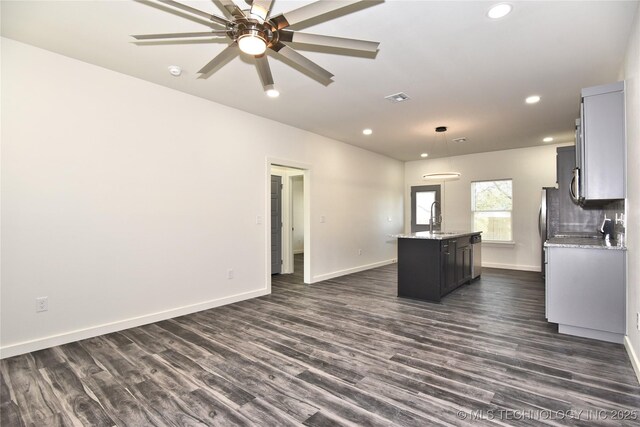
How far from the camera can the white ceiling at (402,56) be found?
2.40 metres

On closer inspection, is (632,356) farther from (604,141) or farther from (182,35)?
(182,35)

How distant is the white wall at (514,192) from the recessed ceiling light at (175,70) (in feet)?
21.9

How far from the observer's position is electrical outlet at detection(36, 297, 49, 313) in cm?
289

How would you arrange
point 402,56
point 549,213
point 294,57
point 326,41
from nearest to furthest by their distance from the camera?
point 326,41 < point 294,57 < point 402,56 < point 549,213

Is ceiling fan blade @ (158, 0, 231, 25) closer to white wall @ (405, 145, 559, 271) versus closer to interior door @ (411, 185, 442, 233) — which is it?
white wall @ (405, 145, 559, 271)

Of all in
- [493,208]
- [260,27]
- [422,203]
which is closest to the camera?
[260,27]

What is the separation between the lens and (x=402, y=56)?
9.97ft

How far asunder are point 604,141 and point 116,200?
4795 millimetres

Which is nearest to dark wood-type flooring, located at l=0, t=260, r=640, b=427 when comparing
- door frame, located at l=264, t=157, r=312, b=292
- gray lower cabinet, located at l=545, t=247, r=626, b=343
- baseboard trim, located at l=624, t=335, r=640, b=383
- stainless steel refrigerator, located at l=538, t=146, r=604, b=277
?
baseboard trim, located at l=624, t=335, r=640, b=383

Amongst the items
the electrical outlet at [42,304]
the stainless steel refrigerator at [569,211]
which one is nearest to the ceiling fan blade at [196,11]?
the electrical outlet at [42,304]

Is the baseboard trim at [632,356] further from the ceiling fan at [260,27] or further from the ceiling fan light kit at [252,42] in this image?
the ceiling fan light kit at [252,42]

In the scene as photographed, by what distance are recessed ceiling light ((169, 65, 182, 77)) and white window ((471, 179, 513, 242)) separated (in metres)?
6.83

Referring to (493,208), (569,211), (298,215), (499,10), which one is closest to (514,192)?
(493,208)

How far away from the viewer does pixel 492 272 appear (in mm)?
6715
